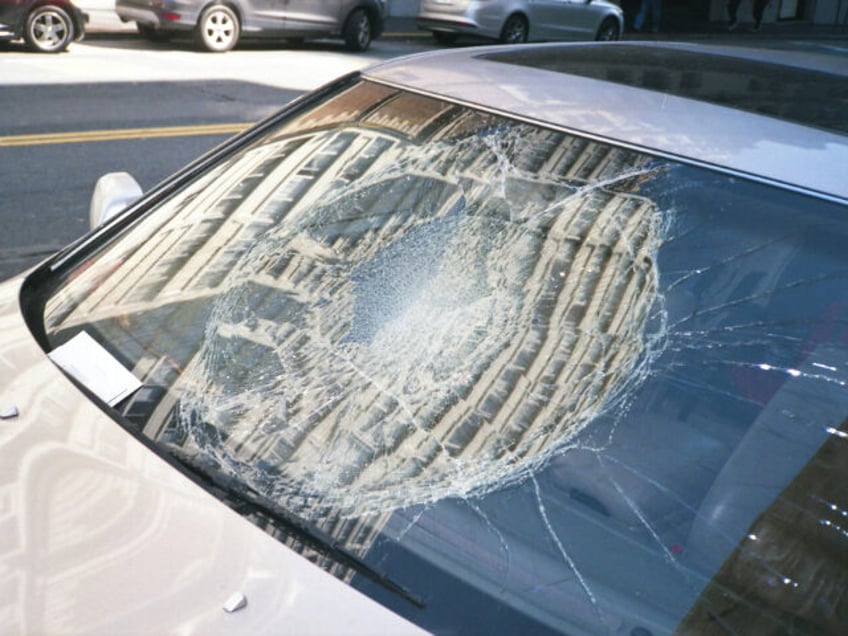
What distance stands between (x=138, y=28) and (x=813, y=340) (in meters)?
15.2

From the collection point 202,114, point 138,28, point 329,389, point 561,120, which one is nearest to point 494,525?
point 329,389

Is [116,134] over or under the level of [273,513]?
under

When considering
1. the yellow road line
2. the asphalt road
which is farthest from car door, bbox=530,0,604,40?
the yellow road line

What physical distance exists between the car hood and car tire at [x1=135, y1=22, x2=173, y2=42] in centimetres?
1460

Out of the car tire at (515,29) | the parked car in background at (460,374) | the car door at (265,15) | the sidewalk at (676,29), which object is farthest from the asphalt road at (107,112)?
the parked car in background at (460,374)

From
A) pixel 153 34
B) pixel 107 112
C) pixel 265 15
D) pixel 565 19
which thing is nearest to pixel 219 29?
pixel 265 15

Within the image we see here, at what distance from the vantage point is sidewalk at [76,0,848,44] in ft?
54.7

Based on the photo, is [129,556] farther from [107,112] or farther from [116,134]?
[107,112]

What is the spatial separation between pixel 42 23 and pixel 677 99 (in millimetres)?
12749

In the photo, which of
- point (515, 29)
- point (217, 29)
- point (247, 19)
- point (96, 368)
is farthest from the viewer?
point (515, 29)

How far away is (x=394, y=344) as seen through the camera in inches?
83.4

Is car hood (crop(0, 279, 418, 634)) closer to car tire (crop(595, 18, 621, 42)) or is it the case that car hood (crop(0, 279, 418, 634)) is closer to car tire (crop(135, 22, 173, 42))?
car tire (crop(135, 22, 173, 42))

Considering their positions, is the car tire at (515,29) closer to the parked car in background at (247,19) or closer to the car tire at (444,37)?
the car tire at (444,37)

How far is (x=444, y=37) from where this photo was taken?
20406mm
